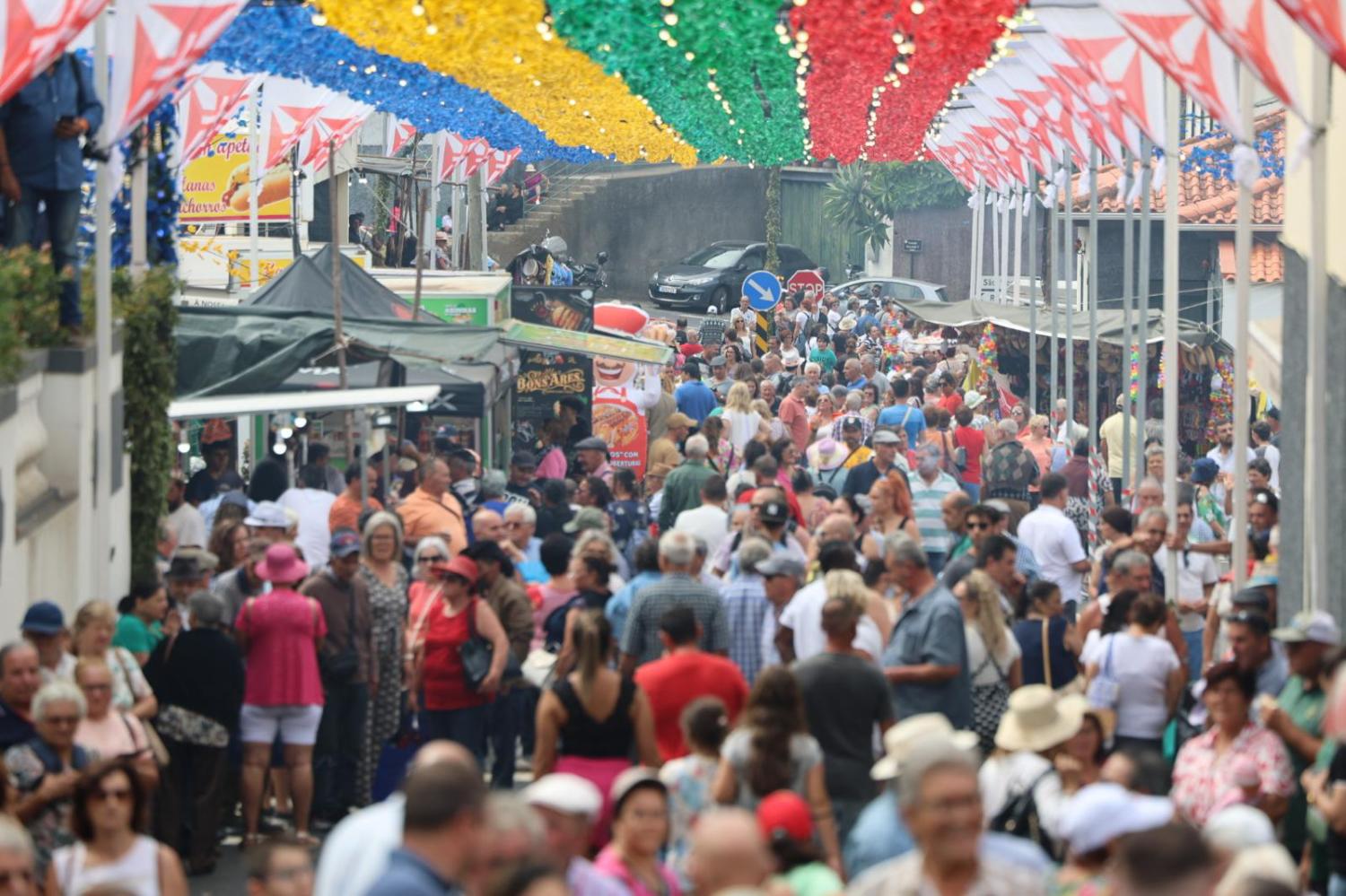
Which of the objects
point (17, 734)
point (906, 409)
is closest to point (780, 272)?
point (906, 409)

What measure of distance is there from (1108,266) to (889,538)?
31637 mm

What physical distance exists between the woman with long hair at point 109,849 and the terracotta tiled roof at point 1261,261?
24.2m

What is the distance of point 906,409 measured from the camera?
899 inches

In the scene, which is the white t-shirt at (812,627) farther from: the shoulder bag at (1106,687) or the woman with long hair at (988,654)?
the shoulder bag at (1106,687)

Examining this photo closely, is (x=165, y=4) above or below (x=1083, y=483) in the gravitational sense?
above

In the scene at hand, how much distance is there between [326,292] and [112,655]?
12248 mm

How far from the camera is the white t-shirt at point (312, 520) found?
50.8ft

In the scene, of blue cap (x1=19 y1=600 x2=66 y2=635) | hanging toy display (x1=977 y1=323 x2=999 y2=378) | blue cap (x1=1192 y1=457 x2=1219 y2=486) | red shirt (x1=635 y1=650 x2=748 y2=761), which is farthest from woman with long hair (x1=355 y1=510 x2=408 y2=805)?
hanging toy display (x1=977 y1=323 x2=999 y2=378)

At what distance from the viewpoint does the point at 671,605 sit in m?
11.3

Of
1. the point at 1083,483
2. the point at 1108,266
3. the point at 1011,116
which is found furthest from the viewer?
the point at 1108,266

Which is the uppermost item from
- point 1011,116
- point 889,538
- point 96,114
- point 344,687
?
point 1011,116

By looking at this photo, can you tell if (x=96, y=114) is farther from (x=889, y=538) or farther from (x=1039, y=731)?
(x=1039, y=731)

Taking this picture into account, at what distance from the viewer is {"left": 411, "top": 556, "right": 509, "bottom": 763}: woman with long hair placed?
482 inches

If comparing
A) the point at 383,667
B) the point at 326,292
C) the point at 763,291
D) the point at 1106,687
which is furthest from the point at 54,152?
the point at 763,291
